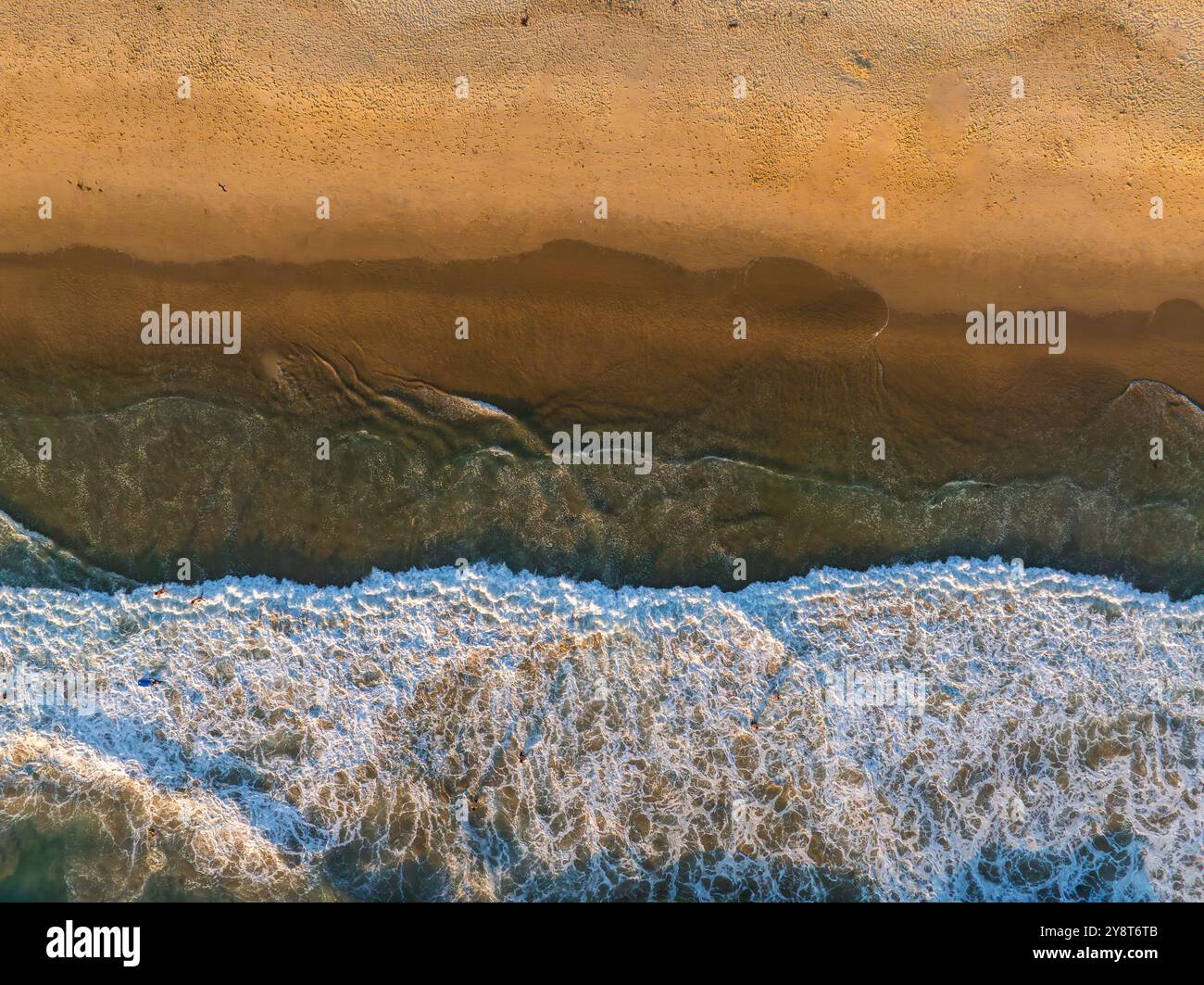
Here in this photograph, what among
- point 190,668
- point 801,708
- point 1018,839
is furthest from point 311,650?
point 1018,839

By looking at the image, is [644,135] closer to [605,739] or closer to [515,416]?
[515,416]

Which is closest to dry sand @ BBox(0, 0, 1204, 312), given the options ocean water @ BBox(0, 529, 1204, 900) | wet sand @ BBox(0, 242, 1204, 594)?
wet sand @ BBox(0, 242, 1204, 594)

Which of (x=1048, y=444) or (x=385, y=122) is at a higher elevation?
(x=385, y=122)

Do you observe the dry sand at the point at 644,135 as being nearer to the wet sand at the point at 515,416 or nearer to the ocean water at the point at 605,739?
the wet sand at the point at 515,416

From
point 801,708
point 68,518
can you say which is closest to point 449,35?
point 68,518

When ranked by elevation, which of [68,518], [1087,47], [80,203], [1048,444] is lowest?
[68,518]

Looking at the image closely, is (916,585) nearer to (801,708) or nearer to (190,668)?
(801,708)

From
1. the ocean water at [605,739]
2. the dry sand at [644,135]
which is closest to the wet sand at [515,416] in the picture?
the dry sand at [644,135]

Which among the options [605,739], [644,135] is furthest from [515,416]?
[605,739]
